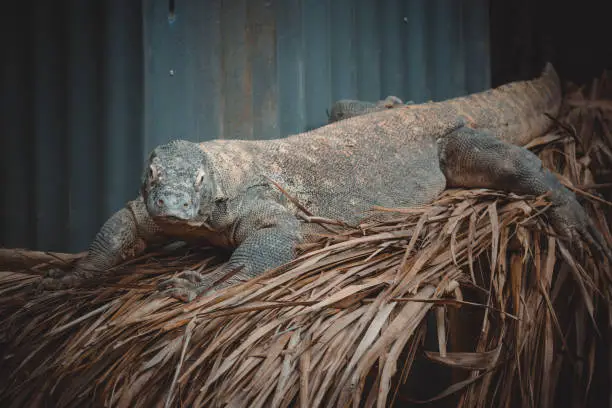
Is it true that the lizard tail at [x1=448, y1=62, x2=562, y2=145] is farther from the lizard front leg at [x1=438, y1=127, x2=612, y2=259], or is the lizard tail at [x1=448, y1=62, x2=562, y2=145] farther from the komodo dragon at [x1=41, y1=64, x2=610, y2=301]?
the lizard front leg at [x1=438, y1=127, x2=612, y2=259]

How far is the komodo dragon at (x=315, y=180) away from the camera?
1.96m

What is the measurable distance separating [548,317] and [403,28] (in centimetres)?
203

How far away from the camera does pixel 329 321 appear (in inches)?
65.3

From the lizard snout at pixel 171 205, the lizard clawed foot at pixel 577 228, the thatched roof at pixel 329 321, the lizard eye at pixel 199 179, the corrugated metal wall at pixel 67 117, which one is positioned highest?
the corrugated metal wall at pixel 67 117

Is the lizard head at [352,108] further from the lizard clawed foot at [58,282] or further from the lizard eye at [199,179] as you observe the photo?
the lizard clawed foot at [58,282]

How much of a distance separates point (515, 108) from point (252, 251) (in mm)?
1870

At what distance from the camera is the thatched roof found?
155 centimetres

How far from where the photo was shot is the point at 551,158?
9.85 feet

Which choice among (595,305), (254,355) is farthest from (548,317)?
(254,355)

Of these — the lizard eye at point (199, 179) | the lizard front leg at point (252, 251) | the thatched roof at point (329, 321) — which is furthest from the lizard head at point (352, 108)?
the lizard eye at point (199, 179)

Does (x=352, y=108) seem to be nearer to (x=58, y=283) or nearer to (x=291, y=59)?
(x=291, y=59)

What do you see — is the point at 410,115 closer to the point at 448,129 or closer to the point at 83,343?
the point at 448,129

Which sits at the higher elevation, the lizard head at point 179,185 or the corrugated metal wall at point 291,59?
the corrugated metal wall at point 291,59

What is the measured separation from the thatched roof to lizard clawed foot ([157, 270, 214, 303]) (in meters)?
0.04
